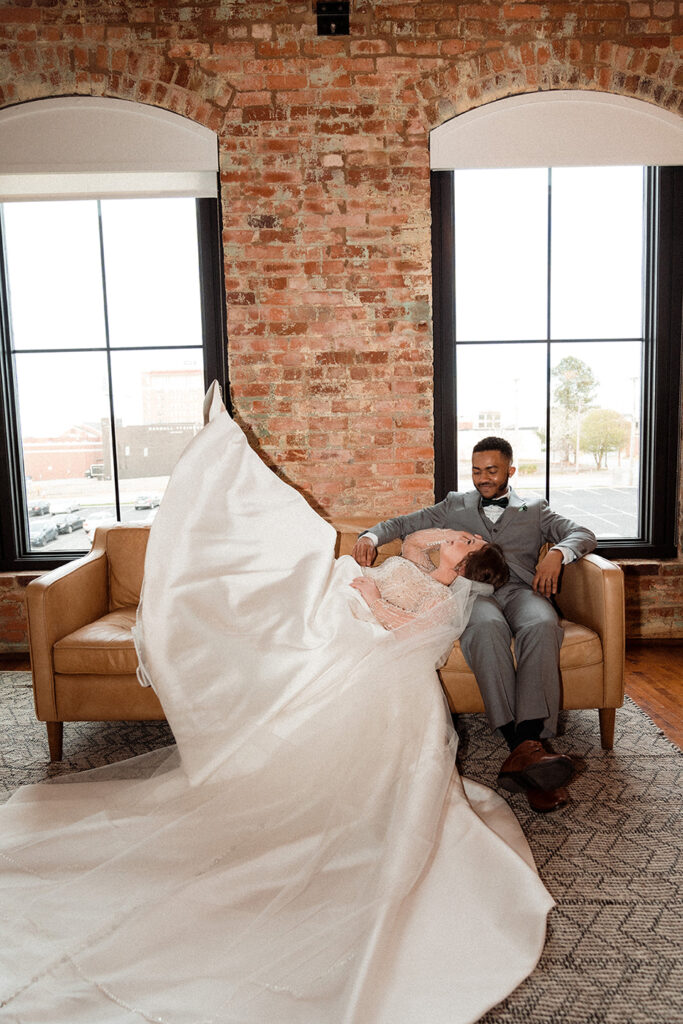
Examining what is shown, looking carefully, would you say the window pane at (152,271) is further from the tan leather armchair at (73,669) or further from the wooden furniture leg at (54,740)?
the wooden furniture leg at (54,740)

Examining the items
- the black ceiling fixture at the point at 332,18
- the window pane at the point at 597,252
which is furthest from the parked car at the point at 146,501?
the black ceiling fixture at the point at 332,18

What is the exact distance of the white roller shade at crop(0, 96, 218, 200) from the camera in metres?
3.67

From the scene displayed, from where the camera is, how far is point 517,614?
275 cm

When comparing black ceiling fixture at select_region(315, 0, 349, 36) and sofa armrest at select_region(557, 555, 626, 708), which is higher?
black ceiling fixture at select_region(315, 0, 349, 36)

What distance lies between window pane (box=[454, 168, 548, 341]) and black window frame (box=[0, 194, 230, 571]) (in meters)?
1.34

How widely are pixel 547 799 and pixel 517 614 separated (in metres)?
0.70

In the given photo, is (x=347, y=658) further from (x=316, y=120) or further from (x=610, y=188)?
(x=610, y=188)

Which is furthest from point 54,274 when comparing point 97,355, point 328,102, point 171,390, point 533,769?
point 533,769

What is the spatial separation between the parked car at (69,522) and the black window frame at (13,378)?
0.47 ft

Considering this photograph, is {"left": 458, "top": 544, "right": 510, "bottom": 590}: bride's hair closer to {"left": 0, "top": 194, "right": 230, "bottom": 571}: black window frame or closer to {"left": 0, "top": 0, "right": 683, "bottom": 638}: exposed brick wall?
{"left": 0, "top": 0, "right": 683, "bottom": 638}: exposed brick wall

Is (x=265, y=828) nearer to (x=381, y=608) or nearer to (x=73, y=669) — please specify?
(x=381, y=608)

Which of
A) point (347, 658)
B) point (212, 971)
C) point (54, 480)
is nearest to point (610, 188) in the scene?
point (347, 658)

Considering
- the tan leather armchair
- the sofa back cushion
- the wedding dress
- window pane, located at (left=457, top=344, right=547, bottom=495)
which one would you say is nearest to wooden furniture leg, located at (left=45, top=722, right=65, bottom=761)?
the tan leather armchair

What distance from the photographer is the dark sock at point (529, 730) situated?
2.44m
